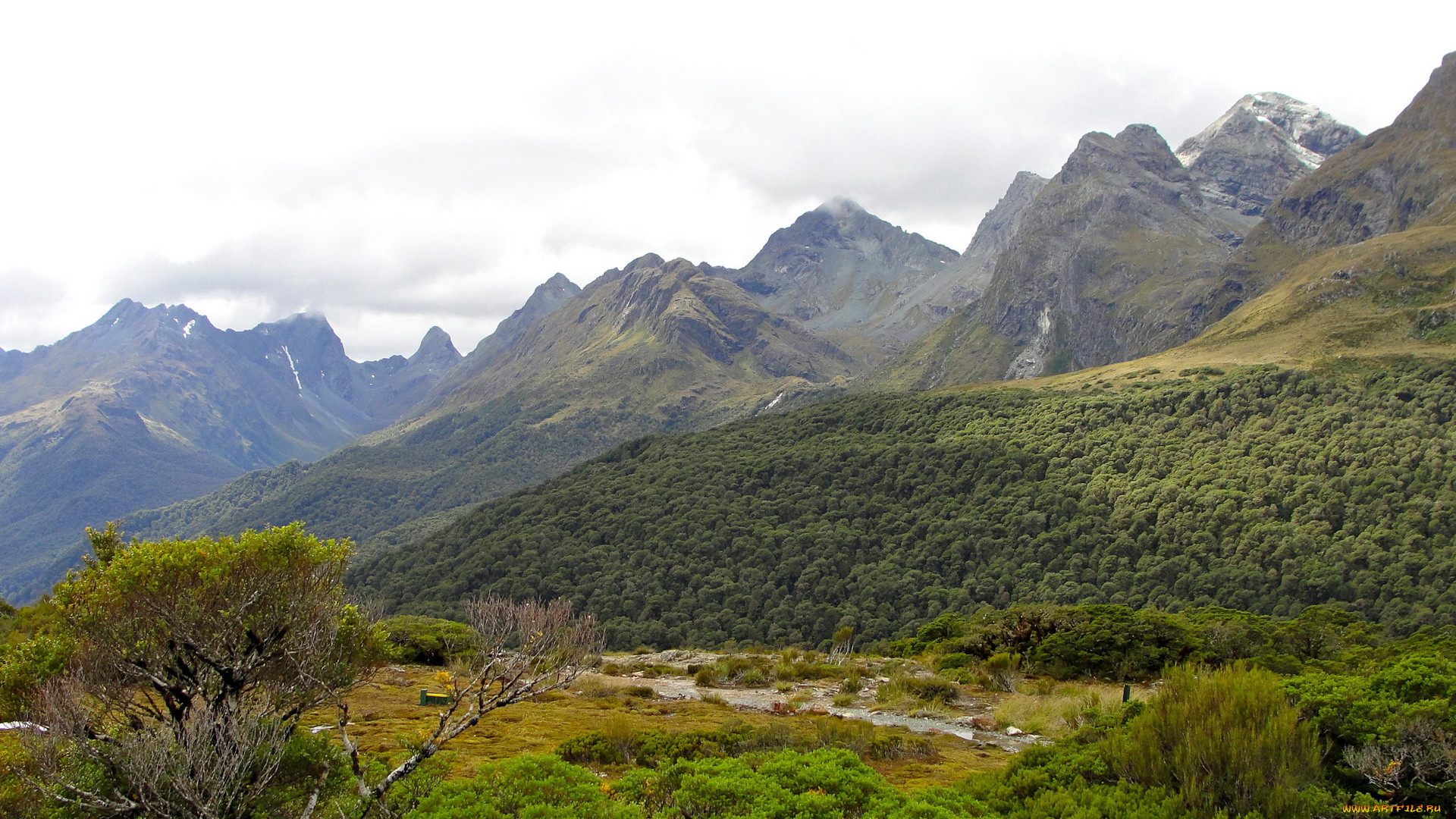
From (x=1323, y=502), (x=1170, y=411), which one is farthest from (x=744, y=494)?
(x=1323, y=502)

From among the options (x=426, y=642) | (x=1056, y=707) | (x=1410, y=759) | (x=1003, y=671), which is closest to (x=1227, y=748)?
(x=1410, y=759)

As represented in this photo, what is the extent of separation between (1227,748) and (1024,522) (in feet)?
386

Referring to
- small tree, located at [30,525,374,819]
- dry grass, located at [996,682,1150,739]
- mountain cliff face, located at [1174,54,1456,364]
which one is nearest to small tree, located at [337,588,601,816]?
small tree, located at [30,525,374,819]

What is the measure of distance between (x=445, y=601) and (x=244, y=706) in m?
124

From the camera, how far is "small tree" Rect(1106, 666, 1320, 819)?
12.5m

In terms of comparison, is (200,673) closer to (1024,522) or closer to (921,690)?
(921,690)

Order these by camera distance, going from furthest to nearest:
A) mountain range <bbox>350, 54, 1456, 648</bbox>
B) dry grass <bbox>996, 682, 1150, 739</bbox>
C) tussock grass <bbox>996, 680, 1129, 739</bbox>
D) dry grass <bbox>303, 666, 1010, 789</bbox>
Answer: mountain range <bbox>350, 54, 1456, 648</bbox>
dry grass <bbox>996, 682, 1150, 739</bbox>
tussock grass <bbox>996, 680, 1129, 739</bbox>
dry grass <bbox>303, 666, 1010, 789</bbox>

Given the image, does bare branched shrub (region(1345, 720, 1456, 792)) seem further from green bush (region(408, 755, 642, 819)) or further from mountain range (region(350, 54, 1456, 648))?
mountain range (region(350, 54, 1456, 648))

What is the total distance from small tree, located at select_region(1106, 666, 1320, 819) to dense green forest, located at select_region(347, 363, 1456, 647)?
87.1 m

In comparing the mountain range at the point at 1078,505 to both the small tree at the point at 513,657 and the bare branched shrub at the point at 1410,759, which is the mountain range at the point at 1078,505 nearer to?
the bare branched shrub at the point at 1410,759

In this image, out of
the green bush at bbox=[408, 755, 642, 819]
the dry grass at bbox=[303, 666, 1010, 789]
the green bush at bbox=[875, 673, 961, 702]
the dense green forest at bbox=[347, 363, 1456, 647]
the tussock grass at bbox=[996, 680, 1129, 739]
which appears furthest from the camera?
the dense green forest at bbox=[347, 363, 1456, 647]

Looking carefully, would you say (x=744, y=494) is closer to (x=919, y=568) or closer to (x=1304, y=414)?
(x=919, y=568)

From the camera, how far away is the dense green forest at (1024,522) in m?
95.3

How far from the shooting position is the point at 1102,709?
22.3m
